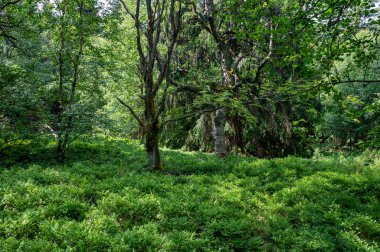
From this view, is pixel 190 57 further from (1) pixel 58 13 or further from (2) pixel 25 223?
(2) pixel 25 223

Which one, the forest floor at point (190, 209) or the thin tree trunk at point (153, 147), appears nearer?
the forest floor at point (190, 209)

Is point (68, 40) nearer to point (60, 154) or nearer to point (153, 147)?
point (60, 154)

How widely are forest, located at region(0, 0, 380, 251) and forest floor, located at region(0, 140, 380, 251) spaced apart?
0.03 metres

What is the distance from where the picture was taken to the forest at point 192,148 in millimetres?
4602

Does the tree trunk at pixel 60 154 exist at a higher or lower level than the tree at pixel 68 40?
lower

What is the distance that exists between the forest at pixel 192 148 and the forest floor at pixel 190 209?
28 mm

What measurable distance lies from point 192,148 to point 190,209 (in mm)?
7680

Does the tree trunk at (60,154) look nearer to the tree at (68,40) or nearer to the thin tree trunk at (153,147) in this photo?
the tree at (68,40)

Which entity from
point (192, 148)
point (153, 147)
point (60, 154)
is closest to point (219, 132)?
point (192, 148)

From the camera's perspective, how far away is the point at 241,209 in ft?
18.6

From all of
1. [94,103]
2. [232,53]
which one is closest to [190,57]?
[232,53]

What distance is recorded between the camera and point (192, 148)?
13.0 m

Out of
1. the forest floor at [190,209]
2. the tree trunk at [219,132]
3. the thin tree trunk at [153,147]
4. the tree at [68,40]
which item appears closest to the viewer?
the forest floor at [190,209]

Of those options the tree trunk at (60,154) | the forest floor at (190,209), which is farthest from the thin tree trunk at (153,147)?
the tree trunk at (60,154)
